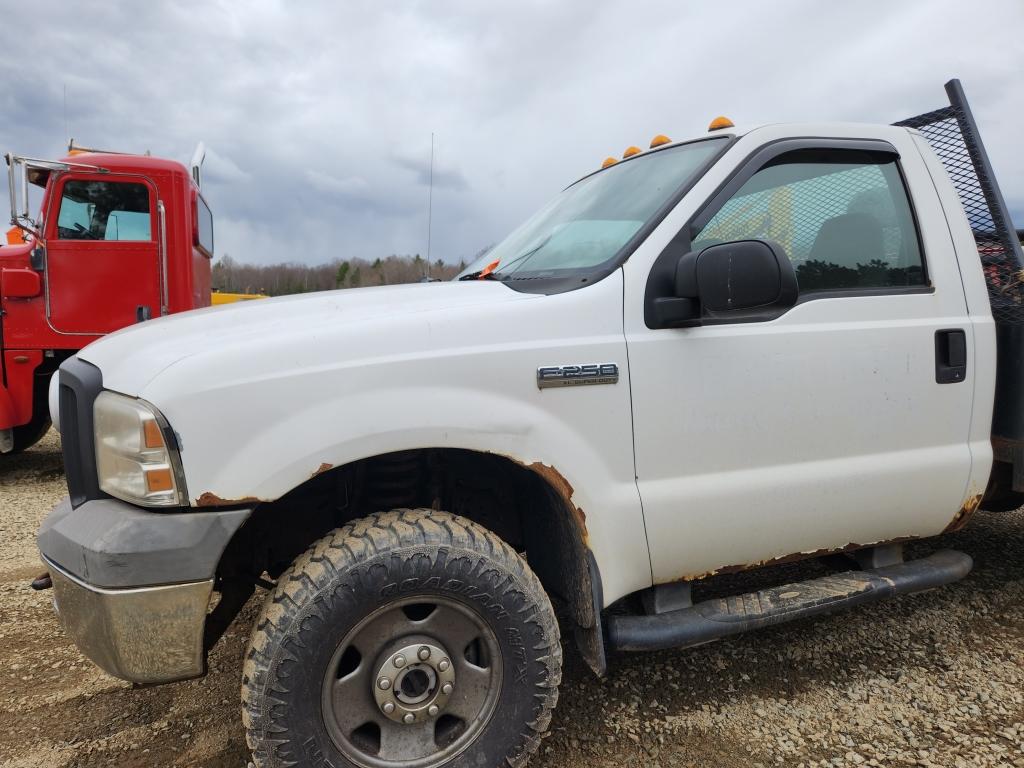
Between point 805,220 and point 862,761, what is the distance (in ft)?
6.05

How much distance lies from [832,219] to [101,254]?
582 centimetres

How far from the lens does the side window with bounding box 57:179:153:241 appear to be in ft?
19.4

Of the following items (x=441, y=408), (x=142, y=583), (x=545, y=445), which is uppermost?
(x=441, y=408)

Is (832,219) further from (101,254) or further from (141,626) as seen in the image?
(101,254)

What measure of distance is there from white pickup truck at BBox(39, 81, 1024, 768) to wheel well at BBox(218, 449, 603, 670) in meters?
A: 0.01

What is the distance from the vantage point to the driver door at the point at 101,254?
19.4ft

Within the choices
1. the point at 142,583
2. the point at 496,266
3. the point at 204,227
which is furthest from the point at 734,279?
the point at 204,227

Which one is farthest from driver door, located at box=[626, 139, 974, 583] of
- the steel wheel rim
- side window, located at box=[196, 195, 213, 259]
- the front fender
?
side window, located at box=[196, 195, 213, 259]

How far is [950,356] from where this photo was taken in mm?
2547

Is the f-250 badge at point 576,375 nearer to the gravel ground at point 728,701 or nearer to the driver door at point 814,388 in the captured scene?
the driver door at point 814,388

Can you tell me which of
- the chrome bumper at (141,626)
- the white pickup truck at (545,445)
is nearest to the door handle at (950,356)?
the white pickup truck at (545,445)

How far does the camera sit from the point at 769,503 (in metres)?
2.32

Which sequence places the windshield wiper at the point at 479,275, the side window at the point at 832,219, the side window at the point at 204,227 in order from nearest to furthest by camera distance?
the side window at the point at 832,219
the windshield wiper at the point at 479,275
the side window at the point at 204,227

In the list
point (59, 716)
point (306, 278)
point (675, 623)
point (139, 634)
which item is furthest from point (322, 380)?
point (306, 278)
